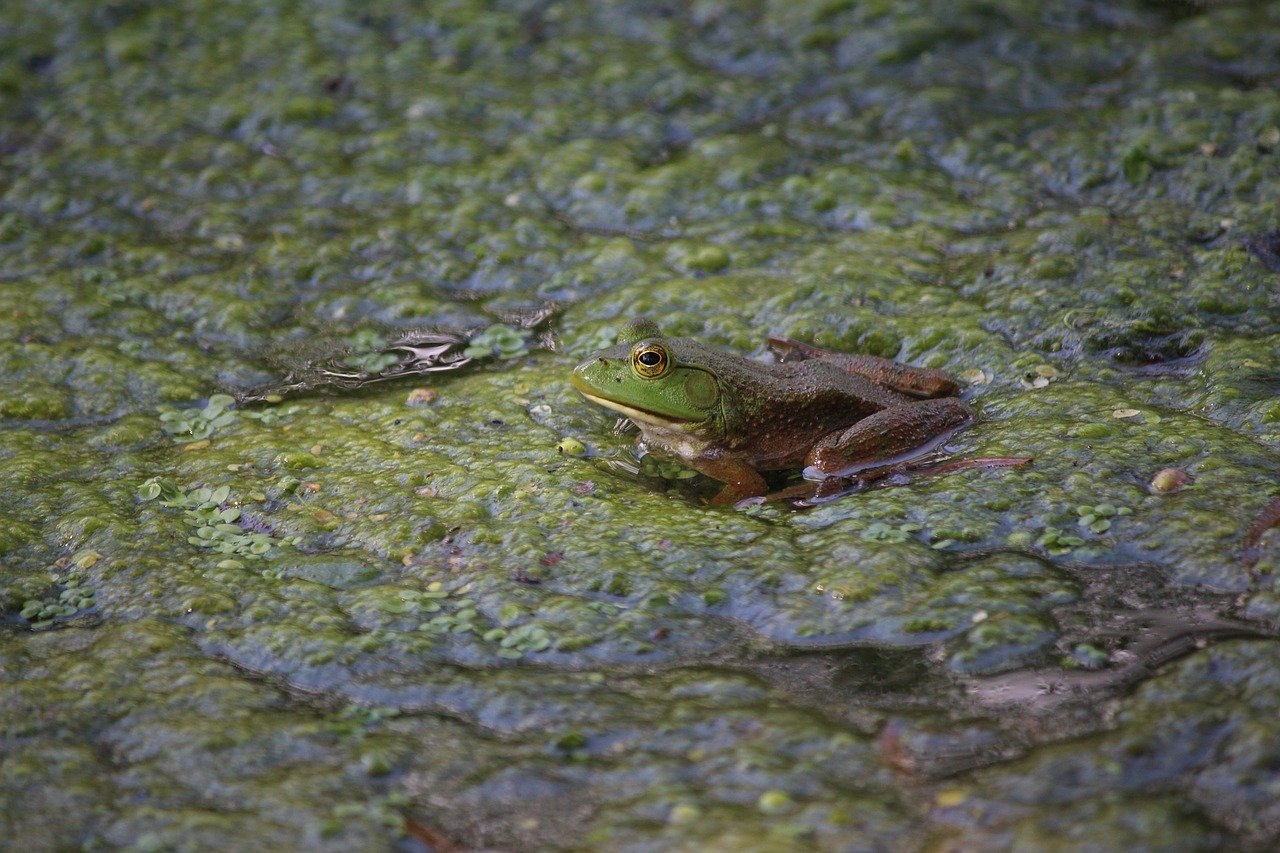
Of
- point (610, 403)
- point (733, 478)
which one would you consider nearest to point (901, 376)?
point (733, 478)

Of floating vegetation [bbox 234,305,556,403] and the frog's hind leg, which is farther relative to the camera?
floating vegetation [bbox 234,305,556,403]

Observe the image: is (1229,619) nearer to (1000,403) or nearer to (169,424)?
(1000,403)

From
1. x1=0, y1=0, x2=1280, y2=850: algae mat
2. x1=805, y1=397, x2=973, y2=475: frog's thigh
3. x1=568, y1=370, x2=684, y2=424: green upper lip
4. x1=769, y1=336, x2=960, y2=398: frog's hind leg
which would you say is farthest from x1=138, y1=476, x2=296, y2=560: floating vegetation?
x1=769, y1=336, x2=960, y2=398: frog's hind leg

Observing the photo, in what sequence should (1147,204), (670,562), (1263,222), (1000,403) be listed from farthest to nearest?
(1147,204)
(1263,222)
(1000,403)
(670,562)

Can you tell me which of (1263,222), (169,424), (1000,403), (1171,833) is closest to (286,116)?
(169,424)

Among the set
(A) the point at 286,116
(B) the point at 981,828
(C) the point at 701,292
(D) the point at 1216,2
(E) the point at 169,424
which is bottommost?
(B) the point at 981,828

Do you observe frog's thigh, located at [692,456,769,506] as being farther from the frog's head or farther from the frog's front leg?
the frog's head
